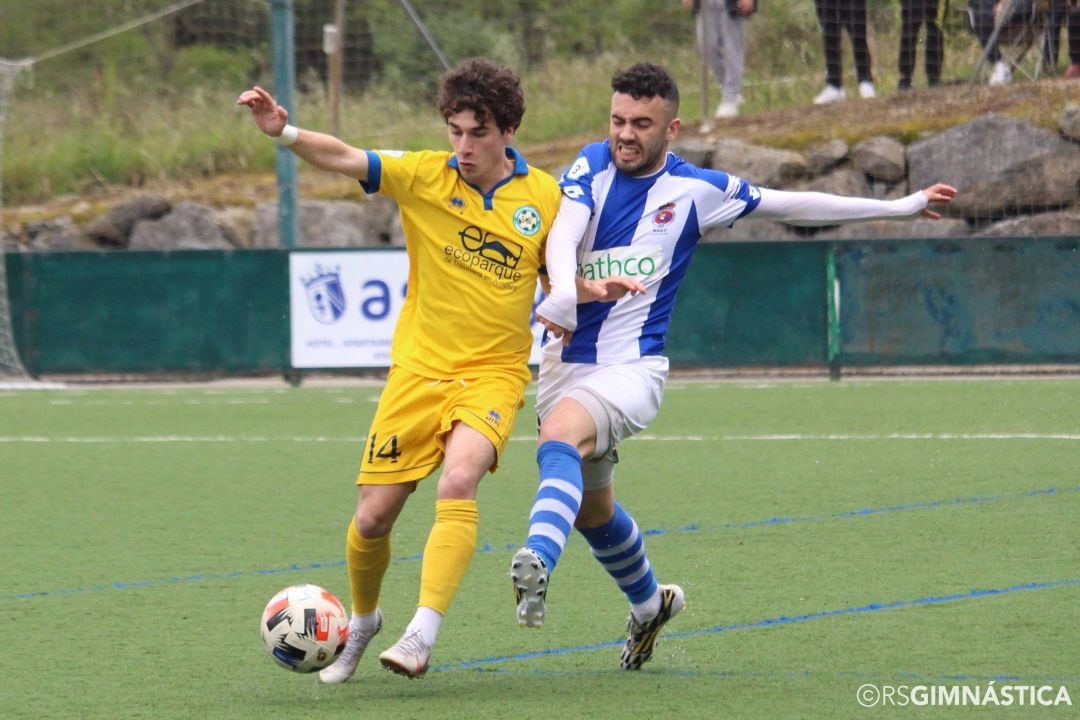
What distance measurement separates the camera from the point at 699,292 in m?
14.5

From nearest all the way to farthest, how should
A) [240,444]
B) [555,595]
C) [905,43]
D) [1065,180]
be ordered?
[555,595] → [240,444] → [1065,180] → [905,43]

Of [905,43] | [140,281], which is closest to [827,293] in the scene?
[905,43]

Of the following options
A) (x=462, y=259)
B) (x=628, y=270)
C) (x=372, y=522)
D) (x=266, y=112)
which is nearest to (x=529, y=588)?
(x=372, y=522)

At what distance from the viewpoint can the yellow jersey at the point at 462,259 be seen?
507 centimetres

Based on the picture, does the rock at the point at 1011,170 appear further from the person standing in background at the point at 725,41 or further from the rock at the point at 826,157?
the person standing in background at the point at 725,41

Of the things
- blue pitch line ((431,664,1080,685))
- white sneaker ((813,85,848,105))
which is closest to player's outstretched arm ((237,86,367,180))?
blue pitch line ((431,664,1080,685))

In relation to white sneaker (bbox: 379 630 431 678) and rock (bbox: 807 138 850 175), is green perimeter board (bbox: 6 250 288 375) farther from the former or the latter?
white sneaker (bbox: 379 630 431 678)

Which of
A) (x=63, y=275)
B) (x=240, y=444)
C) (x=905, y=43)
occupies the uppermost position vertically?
(x=905, y=43)

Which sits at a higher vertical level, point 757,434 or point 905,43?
point 905,43

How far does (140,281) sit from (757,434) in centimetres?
648

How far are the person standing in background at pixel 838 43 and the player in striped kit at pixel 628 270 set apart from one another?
12769 millimetres

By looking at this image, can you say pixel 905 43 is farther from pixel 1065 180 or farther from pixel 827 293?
pixel 827 293

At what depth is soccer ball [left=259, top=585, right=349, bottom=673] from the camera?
16.1ft

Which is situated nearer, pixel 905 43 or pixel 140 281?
pixel 140 281
